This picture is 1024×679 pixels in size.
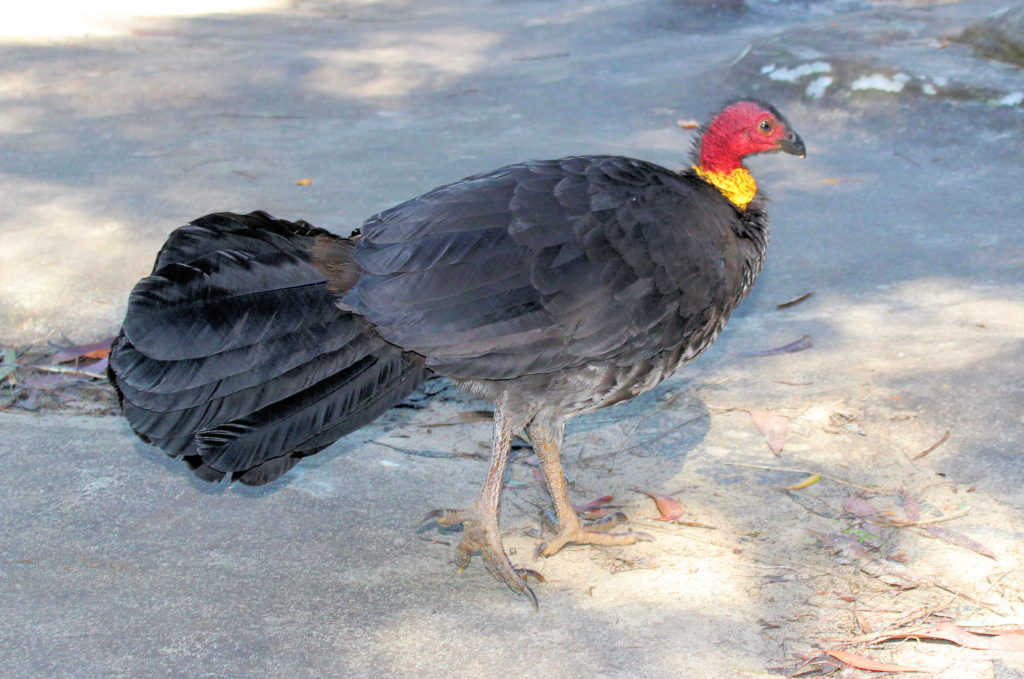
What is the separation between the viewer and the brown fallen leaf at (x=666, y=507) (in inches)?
144

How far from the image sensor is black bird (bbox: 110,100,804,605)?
308cm

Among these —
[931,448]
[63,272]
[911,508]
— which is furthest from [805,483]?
[63,272]

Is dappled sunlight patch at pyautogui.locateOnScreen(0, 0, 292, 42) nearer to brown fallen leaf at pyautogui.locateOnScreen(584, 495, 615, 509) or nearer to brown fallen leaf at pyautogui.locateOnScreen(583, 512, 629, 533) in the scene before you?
brown fallen leaf at pyautogui.locateOnScreen(584, 495, 615, 509)

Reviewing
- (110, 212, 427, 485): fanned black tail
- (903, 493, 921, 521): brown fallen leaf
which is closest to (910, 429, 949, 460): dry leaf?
(903, 493, 921, 521): brown fallen leaf

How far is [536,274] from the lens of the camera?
318 cm

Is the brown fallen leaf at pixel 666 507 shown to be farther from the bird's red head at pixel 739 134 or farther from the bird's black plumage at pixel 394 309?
the bird's red head at pixel 739 134

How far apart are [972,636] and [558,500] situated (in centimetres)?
135

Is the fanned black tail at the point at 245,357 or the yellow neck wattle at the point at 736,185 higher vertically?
the yellow neck wattle at the point at 736,185

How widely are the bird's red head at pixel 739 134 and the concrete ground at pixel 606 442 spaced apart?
3.54 feet

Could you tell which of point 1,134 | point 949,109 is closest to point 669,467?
point 949,109

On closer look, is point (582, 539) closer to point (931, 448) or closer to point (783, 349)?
point (931, 448)

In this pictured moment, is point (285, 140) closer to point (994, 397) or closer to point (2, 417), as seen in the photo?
point (2, 417)

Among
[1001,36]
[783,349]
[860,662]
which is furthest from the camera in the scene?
[1001,36]

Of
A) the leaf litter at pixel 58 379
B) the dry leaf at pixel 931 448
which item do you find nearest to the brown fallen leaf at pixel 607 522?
the dry leaf at pixel 931 448
